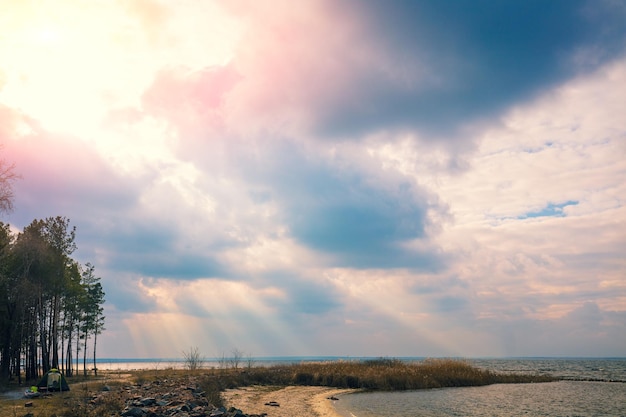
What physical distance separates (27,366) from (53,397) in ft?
81.8

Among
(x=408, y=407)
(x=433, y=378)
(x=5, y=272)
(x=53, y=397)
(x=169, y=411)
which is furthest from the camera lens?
(x=433, y=378)

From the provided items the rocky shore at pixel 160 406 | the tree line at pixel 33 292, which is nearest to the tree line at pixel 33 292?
the tree line at pixel 33 292

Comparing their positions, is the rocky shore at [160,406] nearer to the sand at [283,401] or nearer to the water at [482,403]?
the sand at [283,401]

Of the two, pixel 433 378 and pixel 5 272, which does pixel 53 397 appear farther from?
pixel 433 378

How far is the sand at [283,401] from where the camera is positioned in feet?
112

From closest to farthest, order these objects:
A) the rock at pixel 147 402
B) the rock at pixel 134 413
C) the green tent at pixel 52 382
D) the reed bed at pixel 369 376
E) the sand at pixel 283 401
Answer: the rock at pixel 134 413, the rock at pixel 147 402, the sand at pixel 283 401, the green tent at pixel 52 382, the reed bed at pixel 369 376

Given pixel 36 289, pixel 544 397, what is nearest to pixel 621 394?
pixel 544 397

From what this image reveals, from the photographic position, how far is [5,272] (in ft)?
157

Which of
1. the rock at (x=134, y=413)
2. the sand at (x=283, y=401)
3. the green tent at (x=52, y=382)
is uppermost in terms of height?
the rock at (x=134, y=413)

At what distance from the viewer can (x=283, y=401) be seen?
41.1m

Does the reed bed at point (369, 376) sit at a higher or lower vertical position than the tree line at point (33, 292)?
lower

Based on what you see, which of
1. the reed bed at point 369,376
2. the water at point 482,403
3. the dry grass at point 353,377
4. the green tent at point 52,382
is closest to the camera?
the green tent at point 52,382

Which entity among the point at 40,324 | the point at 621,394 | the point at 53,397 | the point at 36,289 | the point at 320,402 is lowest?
the point at 621,394

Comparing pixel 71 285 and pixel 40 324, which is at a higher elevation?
pixel 71 285
